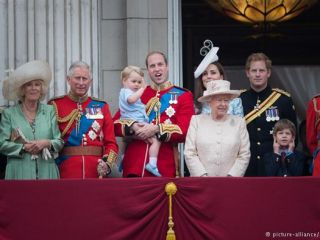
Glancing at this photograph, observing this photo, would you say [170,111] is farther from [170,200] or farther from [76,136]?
[170,200]

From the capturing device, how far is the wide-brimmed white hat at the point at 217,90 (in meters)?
13.8

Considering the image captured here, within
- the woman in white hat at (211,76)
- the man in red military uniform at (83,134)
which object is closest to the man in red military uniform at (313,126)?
the woman in white hat at (211,76)

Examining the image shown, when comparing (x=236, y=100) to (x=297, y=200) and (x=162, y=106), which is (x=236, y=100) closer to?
(x=162, y=106)

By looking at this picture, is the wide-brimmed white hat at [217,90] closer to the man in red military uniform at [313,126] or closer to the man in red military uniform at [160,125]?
the man in red military uniform at [160,125]

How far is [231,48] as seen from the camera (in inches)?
689

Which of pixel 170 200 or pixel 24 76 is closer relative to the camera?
pixel 170 200

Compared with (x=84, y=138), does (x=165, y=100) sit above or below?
above

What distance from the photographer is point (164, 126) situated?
14.0m

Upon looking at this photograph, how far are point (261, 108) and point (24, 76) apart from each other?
2442 mm

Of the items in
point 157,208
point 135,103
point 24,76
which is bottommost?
point 157,208

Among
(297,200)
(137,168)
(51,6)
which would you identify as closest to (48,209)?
(137,168)

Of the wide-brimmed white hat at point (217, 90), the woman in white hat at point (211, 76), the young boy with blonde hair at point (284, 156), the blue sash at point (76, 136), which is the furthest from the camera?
the woman in white hat at point (211, 76)

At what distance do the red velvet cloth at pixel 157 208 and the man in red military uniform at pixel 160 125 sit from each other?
37.6 inches

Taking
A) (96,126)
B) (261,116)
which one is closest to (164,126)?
(96,126)
